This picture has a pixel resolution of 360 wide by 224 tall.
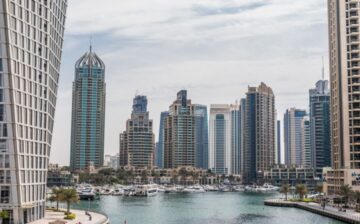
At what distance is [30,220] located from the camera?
93938mm

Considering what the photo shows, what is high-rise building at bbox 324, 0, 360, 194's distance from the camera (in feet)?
534

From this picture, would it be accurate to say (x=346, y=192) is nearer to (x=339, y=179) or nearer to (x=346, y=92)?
(x=339, y=179)

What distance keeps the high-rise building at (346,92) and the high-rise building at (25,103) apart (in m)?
94.9

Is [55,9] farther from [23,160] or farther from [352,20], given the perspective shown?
[352,20]

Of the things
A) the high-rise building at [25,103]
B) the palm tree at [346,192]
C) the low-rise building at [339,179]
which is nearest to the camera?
the high-rise building at [25,103]

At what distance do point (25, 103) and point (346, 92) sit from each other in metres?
106

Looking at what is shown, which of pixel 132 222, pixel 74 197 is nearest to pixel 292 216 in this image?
pixel 132 222

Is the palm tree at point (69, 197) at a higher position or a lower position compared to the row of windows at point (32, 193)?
lower

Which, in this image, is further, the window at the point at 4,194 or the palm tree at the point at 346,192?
the palm tree at the point at 346,192

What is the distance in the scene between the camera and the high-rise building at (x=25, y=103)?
88.2 m

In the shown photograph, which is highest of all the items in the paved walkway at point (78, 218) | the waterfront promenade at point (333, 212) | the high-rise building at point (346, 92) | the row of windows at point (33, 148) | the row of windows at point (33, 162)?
the high-rise building at point (346, 92)

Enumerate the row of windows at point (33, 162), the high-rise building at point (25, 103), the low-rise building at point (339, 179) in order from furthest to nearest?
the low-rise building at point (339, 179) < the row of windows at point (33, 162) < the high-rise building at point (25, 103)

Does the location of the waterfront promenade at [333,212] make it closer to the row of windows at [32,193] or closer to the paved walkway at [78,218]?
the paved walkway at [78,218]

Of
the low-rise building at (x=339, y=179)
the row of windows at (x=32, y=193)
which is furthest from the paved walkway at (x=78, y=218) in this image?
the low-rise building at (x=339, y=179)
